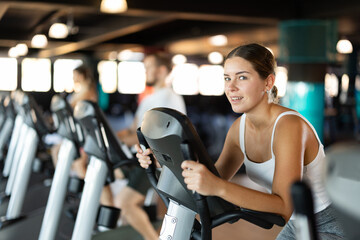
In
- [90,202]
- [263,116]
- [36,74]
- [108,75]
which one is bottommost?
[90,202]

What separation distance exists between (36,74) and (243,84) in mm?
13540

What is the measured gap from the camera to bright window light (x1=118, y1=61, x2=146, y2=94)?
49.3ft

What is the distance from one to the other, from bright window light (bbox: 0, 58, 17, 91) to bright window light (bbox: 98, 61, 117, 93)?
253cm

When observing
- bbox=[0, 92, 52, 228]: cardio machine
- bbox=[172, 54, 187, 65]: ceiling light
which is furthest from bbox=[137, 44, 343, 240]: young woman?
bbox=[172, 54, 187, 65]: ceiling light

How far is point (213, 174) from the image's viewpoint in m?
1.31

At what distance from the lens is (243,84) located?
→ 5.07 feet

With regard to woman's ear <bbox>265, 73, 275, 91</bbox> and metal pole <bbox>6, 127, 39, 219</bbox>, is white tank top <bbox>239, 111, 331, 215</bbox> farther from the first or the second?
metal pole <bbox>6, 127, 39, 219</bbox>

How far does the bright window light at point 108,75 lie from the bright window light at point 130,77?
0.52ft

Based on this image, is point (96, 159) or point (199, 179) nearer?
point (199, 179)

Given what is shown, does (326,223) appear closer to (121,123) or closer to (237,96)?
(237,96)

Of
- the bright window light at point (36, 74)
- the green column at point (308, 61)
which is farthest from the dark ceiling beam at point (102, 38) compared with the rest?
the green column at point (308, 61)

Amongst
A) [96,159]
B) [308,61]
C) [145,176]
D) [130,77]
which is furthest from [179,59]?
[96,159]

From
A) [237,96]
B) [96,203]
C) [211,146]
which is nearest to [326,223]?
[237,96]

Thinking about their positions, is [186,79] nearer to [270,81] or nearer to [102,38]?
[102,38]
